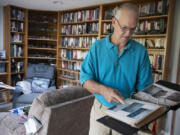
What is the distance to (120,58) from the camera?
103cm

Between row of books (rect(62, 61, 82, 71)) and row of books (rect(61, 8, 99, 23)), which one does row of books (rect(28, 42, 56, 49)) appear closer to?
row of books (rect(62, 61, 82, 71))

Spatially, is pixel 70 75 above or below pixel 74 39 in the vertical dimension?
below

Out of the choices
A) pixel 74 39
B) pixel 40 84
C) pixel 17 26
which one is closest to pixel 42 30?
pixel 17 26

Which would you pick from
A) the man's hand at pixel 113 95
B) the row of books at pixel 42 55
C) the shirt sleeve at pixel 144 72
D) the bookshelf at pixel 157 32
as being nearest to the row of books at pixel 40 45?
the row of books at pixel 42 55

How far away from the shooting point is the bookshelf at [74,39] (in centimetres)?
377

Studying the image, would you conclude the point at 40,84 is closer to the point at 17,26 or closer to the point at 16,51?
the point at 16,51

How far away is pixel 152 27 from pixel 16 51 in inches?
129

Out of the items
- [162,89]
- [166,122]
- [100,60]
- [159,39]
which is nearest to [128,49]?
[100,60]

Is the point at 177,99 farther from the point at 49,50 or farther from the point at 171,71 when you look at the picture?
the point at 49,50

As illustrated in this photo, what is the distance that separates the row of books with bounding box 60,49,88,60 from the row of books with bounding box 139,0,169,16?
5.44 feet

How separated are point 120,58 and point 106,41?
0.49 ft

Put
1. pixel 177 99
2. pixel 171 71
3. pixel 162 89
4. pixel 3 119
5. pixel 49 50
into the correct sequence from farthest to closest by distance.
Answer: pixel 49 50
pixel 171 71
pixel 3 119
pixel 162 89
pixel 177 99

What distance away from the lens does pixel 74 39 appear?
4.15 m

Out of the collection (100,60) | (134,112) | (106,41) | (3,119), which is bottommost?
(3,119)
